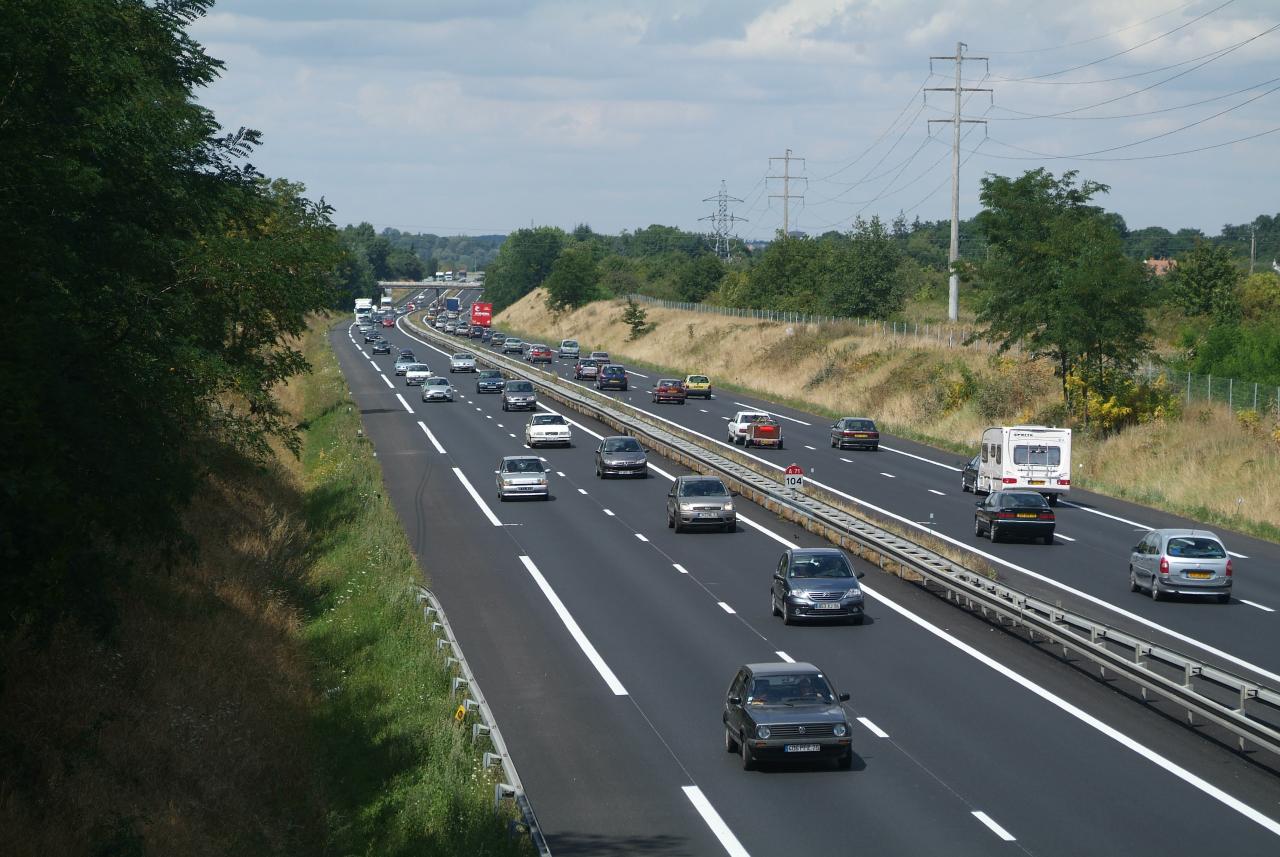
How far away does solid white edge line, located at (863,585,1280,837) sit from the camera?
17.9 metres

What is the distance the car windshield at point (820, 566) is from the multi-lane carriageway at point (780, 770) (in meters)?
1.23

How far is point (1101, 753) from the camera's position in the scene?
20594 mm

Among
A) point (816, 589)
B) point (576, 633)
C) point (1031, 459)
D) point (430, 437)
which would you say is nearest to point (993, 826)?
point (816, 589)

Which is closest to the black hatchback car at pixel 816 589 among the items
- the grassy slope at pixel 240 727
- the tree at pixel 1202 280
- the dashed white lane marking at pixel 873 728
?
the dashed white lane marking at pixel 873 728

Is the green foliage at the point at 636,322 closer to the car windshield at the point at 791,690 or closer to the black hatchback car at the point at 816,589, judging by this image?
the black hatchback car at the point at 816,589

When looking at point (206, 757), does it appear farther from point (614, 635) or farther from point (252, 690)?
point (614, 635)

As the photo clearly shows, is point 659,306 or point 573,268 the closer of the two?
point 659,306

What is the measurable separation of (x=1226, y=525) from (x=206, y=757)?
34.5 m

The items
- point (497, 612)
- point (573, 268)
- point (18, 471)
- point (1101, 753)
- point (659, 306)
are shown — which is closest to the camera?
point (18, 471)

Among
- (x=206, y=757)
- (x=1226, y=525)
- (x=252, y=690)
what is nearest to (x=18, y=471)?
(x=206, y=757)

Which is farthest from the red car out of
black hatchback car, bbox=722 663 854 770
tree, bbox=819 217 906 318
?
black hatchback car, bbox=722 663 854 770

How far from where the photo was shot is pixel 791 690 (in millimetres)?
20141

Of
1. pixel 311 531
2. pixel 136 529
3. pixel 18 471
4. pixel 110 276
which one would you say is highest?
pixel 110 276

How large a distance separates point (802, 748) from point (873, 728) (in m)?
2.91
